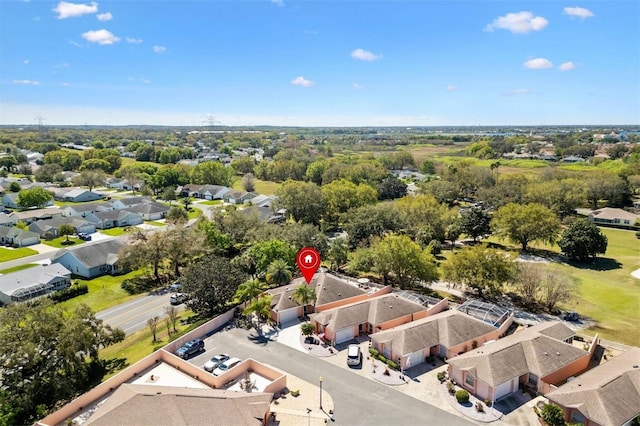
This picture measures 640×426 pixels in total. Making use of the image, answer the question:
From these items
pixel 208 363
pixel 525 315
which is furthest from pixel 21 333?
pixel 525 315

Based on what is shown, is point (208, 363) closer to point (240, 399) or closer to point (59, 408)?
point (240, 399)

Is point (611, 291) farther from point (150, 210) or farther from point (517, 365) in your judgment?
point (150, 210)

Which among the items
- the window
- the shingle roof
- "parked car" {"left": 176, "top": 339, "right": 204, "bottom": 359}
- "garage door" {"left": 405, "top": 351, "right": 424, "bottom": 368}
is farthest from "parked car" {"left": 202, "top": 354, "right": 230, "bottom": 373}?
the shingle roof

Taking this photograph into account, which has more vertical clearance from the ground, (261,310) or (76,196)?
(76,196)

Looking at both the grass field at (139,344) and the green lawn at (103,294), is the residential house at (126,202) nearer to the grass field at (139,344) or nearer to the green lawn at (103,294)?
the green lawn at (103,294)

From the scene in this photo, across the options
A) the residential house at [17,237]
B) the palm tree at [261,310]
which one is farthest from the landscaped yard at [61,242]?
the palm tree at [261,310]

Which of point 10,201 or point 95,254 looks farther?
point 10,201

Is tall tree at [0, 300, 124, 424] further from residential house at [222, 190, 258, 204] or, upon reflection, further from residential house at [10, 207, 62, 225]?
residential house at [222, 190, 258, 204]

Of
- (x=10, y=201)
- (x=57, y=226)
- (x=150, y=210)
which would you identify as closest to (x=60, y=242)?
(x=57, y=226)
